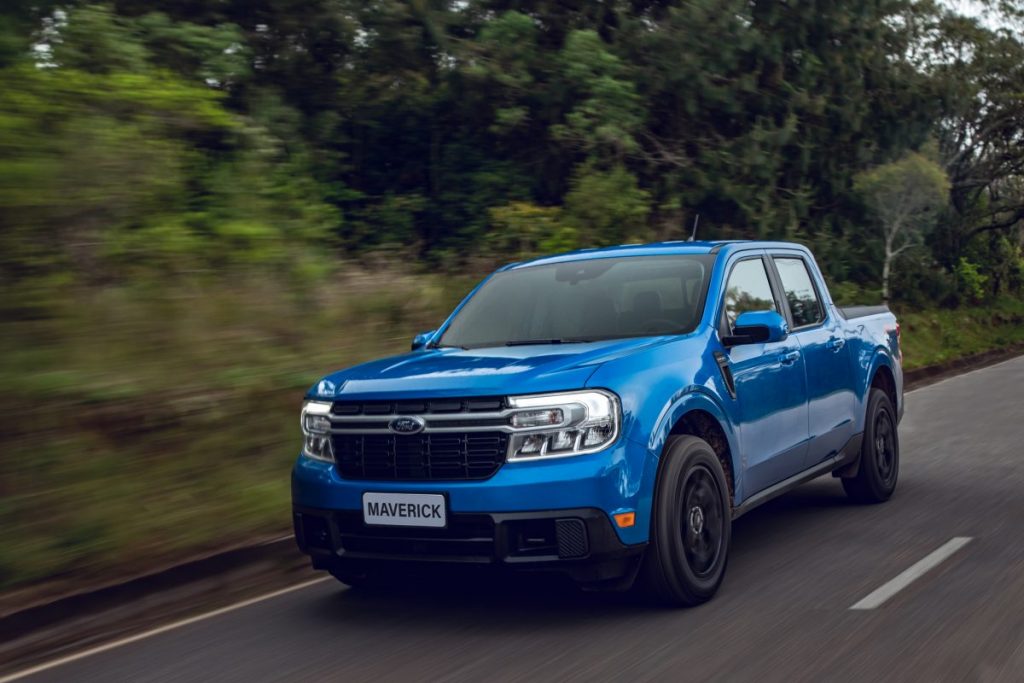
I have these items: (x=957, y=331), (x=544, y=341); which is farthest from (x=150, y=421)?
(x=957, y=331)

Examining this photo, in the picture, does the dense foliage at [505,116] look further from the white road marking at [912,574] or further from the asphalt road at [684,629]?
the white road marking at [912,574]

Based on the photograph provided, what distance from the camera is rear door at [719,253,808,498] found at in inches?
257

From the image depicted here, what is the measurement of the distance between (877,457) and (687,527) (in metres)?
3.27

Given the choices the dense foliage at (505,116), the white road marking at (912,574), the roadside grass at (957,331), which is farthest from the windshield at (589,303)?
the roadside grass at (957,331)

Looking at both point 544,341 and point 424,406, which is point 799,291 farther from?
point 424,406

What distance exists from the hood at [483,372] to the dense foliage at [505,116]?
4440mm

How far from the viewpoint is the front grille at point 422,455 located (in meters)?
5.43

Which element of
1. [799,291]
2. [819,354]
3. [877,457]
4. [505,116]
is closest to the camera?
[819,354]

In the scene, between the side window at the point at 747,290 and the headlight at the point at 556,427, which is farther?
the side window at the point at 747,290

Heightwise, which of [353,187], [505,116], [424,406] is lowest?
[424,406]

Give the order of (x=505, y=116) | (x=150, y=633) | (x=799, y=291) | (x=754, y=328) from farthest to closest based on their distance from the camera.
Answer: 1. (x=505, y=116)
2. (x=799, y=291)
3. (x=754, y=328)
4. (x=150, y=633)

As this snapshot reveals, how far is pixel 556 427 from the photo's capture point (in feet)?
17.7

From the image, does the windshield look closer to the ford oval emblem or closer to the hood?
the hood

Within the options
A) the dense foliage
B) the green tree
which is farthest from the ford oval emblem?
the green tree
